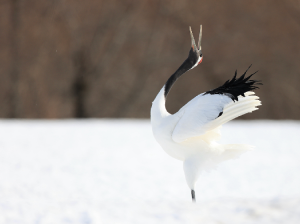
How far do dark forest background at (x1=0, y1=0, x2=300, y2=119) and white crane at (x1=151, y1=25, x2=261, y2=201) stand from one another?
11.6 feet

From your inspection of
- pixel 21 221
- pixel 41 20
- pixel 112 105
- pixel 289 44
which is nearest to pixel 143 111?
pixel 112 105

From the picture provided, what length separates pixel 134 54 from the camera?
493cm

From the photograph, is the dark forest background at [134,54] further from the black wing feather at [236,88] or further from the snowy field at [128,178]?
the black wing feather at [236,88]

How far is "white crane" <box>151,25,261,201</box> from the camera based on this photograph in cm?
123

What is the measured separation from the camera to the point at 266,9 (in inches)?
199

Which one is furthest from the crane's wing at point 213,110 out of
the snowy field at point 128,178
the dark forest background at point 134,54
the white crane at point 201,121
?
the dark forest background at point 134,54

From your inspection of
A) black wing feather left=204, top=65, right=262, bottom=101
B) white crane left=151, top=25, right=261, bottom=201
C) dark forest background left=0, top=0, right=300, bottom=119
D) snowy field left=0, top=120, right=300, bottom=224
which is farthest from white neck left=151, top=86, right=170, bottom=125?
dark forest background left=0, top=0, right=300, bottom=119

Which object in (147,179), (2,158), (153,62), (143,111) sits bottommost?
(147,179)

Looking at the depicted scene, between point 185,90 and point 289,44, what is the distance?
170 cm

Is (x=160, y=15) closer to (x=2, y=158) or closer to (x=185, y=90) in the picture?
(x=185, y=90)

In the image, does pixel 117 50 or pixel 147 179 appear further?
pixel 117 50

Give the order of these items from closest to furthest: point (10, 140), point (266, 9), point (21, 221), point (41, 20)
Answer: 1. point (21, 221)
2. point (10, 140)
3. point (41, 20)
4. point (266, 9)

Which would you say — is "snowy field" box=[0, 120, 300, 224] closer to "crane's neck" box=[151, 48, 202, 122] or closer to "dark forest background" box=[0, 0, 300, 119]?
"crane's neck" box=[151, 48, 202, 122]

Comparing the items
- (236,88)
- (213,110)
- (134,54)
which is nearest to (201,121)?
(213,110)
